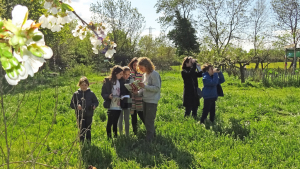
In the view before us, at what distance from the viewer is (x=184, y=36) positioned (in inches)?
1185

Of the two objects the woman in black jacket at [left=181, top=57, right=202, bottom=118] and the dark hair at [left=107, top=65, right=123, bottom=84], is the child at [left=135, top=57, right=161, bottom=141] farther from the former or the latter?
the woman in black jacket at [left=181, top=57, right=202, bottom=118]

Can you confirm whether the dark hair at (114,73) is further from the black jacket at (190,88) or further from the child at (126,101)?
the black jacket at (190,88)

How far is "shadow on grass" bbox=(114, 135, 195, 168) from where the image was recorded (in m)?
3.59

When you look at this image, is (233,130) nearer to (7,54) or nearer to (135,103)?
(135,103)

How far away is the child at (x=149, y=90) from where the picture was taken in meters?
4.36

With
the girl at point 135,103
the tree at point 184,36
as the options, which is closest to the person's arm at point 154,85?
the girl at point 135,103

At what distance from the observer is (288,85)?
41.3 feet

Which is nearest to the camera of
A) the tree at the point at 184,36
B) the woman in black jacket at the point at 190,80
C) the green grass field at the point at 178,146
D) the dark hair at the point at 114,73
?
the green grass field at the point at 178,146

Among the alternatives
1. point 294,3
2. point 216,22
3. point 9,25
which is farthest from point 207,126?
point 216,22

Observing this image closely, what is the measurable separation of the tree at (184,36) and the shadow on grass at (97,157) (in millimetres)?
26503

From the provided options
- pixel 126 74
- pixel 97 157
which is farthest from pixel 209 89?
pixel 97 157

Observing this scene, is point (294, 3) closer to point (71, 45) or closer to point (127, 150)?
point (127, 150)

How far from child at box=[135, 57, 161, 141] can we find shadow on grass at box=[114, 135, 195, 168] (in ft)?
0.82

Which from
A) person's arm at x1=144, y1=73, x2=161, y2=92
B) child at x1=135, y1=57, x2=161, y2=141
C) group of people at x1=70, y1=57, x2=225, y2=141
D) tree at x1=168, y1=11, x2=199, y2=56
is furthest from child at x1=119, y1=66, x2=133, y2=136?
tree at x1=168, y1=11, x2=199, y2=56
